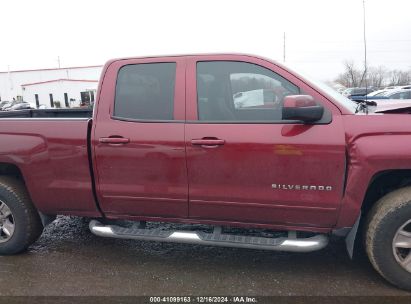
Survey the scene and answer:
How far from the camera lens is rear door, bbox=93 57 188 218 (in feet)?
9.98

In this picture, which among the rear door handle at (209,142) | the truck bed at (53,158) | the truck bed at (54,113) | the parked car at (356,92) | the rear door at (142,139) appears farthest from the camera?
the parked car at (356,92)

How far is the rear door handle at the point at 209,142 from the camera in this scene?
291 centimetres

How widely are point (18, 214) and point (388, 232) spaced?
3.27 metres

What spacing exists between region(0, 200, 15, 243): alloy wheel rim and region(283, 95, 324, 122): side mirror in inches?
111

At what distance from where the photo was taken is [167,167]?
3041 millimetres

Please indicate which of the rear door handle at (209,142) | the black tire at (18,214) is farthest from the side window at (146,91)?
the black tire at (18,214)

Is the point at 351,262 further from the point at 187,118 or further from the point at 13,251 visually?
the point at 13,251

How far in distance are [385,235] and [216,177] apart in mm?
1355

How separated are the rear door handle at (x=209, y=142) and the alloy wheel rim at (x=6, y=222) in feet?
6.77

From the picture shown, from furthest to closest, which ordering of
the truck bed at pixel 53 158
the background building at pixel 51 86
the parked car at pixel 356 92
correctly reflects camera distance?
the background building at pixel 51 86
the parked car at pixel 356 92
the truck bed at pixel 53 158

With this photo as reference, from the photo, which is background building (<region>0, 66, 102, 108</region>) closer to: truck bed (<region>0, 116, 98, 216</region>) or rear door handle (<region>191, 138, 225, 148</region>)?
truck bed (<region>0, 116, 98, 216</region>)

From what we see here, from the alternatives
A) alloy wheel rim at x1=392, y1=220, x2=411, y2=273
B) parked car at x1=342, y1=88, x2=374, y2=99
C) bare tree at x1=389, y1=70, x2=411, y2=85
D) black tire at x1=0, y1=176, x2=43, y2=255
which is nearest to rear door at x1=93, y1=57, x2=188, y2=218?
black tire at x1=0, y1=176, x2=43, y2=255

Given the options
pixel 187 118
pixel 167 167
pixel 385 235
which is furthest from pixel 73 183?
pixel 385 235

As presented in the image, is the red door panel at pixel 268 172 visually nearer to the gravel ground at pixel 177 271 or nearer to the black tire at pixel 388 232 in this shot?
the black tire at pixel 388 232
